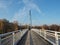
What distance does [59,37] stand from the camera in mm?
9523

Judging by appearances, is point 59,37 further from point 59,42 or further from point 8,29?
point 8,29

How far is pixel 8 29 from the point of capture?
1817 inches

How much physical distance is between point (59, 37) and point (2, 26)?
37.4 metres

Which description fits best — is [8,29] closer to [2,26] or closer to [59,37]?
[2,26]

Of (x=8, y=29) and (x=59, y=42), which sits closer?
(x=59, y=42)

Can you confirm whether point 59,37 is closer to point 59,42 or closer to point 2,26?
point 59,42

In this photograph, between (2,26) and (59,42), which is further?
(2,26)

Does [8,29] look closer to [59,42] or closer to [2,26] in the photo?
[2,26]

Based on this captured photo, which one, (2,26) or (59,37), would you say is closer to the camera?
(59,37)

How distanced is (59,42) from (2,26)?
1468 inches

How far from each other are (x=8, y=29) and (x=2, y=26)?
235cm

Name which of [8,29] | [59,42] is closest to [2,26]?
[8,29]

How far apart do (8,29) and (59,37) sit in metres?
37.9

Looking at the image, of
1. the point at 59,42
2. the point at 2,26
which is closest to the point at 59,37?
the point at 59,42
